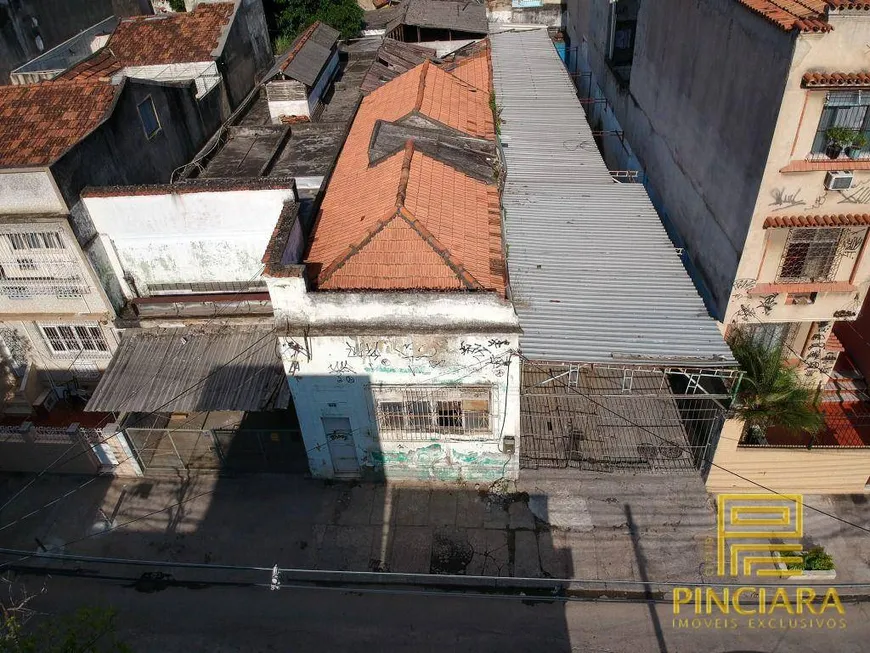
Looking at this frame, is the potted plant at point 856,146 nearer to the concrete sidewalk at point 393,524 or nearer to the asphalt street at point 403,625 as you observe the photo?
the concrete sidewalk at point 393,524

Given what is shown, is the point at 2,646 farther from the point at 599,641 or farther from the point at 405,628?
the point at 599,641

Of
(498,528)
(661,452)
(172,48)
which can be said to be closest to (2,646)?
(498,528)

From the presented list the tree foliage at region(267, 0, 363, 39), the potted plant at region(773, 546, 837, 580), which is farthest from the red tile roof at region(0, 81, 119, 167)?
the tree foliage at region(267, 0, 363, 39)

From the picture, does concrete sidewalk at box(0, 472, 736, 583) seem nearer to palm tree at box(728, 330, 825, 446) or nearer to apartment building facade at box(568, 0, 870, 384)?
palm tree at box(728, 330, 825, 446)

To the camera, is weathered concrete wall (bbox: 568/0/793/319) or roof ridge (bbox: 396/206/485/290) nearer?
roof ridge (bbox: 396/206/485/290)

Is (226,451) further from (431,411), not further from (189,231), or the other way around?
(431,411)

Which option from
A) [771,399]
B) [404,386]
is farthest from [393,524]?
[771,399]
